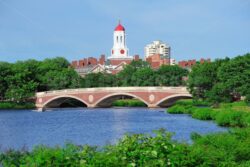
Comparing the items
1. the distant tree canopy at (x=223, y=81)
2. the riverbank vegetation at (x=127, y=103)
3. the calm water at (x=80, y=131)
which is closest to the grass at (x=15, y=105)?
the riverbank vegetation at (x=127, y=103)

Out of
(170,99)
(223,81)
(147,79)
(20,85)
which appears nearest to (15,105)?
(20,85)

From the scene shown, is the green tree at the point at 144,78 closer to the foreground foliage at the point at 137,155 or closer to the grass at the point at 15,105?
the grass at the point at 15,105

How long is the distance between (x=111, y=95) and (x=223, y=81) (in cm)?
1796

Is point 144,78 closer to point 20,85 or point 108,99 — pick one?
point 108,99

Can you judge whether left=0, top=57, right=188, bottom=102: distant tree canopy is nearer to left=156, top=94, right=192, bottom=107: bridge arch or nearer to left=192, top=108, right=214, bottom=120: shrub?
left=156, top=94, right=192, bottom=107: bridge arch

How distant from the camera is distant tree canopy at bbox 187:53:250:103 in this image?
168ft

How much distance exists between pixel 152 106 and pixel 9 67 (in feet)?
74.9

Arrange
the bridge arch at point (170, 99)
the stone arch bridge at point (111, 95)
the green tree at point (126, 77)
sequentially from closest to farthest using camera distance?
1. the bridge arch at point (170, 99)
2. the stone arch bridge at point (111, 95)
3. the green tree at point (126, 77)

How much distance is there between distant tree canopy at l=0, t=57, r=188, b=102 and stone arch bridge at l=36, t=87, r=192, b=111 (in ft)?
10.1

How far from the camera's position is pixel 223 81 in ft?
175

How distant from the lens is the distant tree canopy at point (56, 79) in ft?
244

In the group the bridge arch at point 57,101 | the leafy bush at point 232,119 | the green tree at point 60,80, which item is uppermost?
the green tree at point 60,80

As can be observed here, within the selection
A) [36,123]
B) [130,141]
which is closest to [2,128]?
[36,123]

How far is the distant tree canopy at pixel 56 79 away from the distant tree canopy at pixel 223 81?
2236cm
